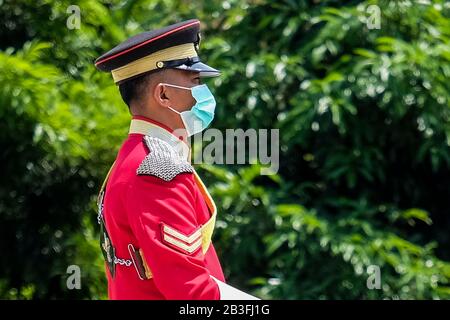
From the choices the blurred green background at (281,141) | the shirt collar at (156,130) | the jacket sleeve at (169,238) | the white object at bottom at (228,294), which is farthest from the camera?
the blurred green background at (281,141)

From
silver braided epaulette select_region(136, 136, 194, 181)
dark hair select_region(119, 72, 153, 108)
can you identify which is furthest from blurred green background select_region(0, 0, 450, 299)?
silver braided epaulette select_region(136, 136, 194, 181)

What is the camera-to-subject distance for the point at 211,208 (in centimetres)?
292

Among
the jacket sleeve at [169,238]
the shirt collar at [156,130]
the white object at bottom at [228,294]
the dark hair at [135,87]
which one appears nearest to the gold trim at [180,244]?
the jacket sleeve at [169,238]

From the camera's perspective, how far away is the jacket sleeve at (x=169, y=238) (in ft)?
8.59

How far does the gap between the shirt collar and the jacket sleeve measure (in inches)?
7.0

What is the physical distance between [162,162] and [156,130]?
0.15m

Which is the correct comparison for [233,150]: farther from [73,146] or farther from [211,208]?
[211,208]

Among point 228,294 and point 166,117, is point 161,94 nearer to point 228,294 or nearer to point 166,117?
point 166,117

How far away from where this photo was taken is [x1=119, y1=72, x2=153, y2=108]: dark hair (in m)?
2.86

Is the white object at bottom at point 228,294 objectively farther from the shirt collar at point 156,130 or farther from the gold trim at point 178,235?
the shirt collar at point 156,130

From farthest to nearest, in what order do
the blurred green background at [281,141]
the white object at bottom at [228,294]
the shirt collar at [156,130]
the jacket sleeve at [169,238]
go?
the blurred green background at [281,141] → the shirt collar at [156,130] → the white object at bottom at [228,294] → the jacket sleeve at [169,238]

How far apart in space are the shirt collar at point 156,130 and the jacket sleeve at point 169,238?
179 mm

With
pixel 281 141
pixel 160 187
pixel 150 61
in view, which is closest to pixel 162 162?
pixel 160 187
